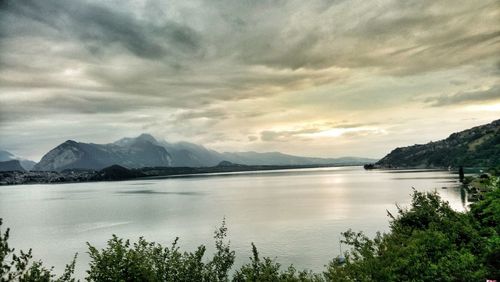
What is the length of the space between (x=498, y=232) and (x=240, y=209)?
136 m

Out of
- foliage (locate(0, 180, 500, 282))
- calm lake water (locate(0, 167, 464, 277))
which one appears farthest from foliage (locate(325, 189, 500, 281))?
calm lake water (locate(0, 167, 464, 277))

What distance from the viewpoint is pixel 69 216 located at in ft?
558

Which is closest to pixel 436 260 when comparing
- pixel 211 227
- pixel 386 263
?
pixel 386 263

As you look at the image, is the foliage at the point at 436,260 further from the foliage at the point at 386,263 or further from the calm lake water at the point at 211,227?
the calm lake water at the point at 211,227

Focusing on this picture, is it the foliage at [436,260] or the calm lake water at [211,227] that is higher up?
the foliage at [436,260]

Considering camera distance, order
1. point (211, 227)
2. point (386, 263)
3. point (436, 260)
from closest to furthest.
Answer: point (436, 260)
point (386, 263)
point (211, 227)

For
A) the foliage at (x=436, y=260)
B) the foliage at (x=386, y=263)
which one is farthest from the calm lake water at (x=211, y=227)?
the foliage at (x=436, y=260)

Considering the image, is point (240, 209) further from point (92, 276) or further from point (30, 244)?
point (92, 276)

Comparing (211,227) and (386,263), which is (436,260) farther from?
(211,227)

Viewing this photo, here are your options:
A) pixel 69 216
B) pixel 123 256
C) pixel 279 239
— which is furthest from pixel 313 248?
pixel 69 216

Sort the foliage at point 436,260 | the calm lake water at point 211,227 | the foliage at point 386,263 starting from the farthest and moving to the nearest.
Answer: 1. the calm lake water at point 211,227
2. the foliage at point 386,263
3. the foliage at point 436,260

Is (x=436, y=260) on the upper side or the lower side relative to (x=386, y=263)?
upper

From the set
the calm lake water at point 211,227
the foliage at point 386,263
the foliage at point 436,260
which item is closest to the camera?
the foliage at point 436,260

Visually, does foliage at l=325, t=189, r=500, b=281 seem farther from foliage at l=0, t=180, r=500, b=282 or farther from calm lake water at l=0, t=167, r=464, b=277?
calm lake water at l=0, t=167, r=464, b=277
